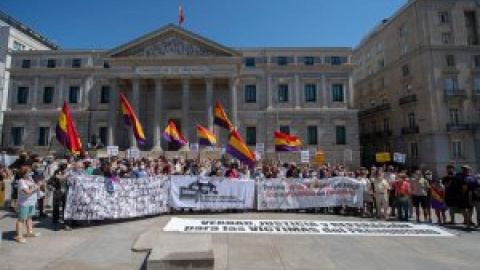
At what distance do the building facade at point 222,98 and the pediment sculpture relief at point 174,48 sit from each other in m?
3.53

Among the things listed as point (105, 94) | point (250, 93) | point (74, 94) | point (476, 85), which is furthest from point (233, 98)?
point (476, 85)

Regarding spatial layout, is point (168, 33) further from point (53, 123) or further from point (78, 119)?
point (53, 123)

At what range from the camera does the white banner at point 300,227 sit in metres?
11.2

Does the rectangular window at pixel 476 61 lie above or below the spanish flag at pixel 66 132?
above

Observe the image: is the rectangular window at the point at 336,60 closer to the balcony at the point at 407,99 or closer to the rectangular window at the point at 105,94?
the balcony at the point at 407,99

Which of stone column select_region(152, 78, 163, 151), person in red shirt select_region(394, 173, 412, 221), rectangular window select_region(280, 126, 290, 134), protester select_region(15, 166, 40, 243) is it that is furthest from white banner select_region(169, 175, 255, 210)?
rectangular window select_region(280, 126, 290, 134)

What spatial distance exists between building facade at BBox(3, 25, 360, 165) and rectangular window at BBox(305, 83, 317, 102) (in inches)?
0.5

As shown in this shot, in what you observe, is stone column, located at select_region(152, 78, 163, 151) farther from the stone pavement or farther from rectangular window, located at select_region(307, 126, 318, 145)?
the stone pavement

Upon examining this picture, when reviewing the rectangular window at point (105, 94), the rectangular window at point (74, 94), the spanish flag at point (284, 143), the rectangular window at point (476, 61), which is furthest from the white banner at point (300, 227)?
the rectangular window at point (74, 94)

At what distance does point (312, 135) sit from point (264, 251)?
3869 centimetres

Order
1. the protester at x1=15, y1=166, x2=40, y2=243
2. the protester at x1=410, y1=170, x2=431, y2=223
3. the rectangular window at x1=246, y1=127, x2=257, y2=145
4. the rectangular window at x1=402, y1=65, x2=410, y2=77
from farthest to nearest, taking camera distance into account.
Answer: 1. the rectangular window at x1=246, y1=127, x2=257, y2=145
2. the rectangular window at x1=402, y1=65, x2=410, y2=77
3. the protester at x1=410, y1=170, x2=431, y2=223
4. the protester at x1=15, y1=166, x2=40, y2=243

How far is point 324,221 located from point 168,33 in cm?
3579

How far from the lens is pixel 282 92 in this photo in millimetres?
46844

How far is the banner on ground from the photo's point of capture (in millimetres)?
11453
